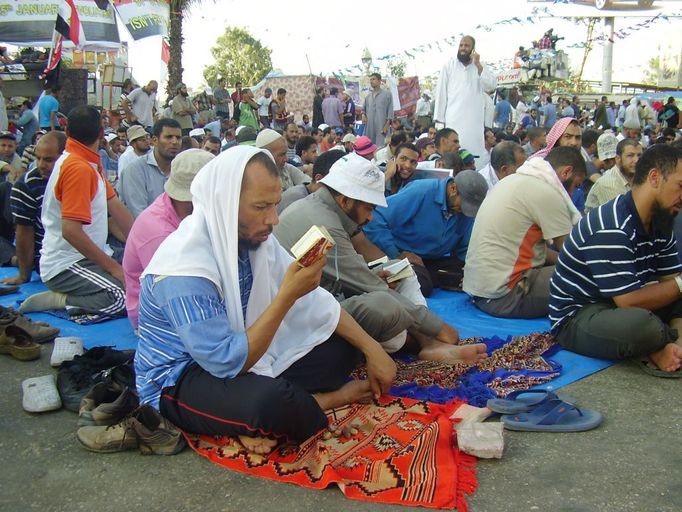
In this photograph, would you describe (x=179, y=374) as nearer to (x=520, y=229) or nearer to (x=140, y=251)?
(x=140, y=251)

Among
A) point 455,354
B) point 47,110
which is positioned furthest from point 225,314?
point 47,110

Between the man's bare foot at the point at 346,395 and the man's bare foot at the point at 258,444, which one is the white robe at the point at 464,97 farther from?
the man's bare foot at the point at 258,444

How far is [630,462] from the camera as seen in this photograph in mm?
2543

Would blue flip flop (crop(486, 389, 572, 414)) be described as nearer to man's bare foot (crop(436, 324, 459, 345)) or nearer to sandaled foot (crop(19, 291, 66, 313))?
man's bare foot (crop(436, 324, 459, 345))

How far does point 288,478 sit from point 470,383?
49.8 inches

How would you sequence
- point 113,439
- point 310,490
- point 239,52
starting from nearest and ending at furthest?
1. point 310,490
2. point 113,439
3. point 239,52

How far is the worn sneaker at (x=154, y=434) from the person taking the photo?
258 centimetres

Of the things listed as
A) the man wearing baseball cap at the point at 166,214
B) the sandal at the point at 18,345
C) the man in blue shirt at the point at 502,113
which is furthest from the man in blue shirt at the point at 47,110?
the man in blue shirt at the point at 502,113

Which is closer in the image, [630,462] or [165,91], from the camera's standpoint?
[630,462]

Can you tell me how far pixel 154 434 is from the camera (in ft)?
8.45

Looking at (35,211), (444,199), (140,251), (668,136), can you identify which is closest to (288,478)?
(140,251)

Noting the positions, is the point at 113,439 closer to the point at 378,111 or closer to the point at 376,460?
the point at 376,460

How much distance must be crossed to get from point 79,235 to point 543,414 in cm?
308

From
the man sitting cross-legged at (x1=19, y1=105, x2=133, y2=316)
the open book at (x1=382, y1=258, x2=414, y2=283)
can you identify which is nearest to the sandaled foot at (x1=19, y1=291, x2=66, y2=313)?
the man sitting cross-legged at (x1=19, y1=105, x2=133, y2=316)
